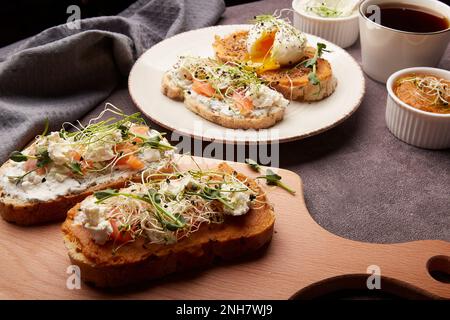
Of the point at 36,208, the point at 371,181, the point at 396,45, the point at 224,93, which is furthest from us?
the point at 396,45

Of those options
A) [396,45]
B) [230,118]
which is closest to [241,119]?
[230,118]

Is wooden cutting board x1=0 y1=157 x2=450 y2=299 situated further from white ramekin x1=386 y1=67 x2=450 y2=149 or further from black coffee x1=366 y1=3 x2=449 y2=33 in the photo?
black coffee x1=366 y1=3 x2=449 y2=33

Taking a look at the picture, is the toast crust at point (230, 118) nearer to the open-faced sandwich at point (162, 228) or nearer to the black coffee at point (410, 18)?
the open-faced sandwich at point (162, 228)

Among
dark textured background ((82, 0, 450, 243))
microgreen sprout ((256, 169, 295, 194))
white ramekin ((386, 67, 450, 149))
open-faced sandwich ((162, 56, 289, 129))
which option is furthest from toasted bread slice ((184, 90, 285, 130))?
white ramekin ((386, 67, 450, 149))

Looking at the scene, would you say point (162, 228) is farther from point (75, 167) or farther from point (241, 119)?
point (241, 119)
